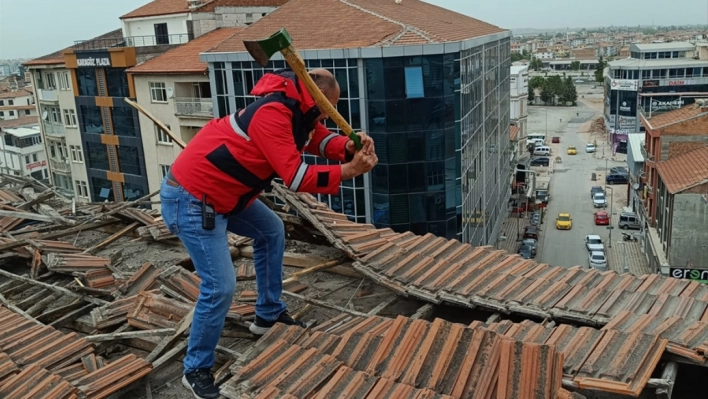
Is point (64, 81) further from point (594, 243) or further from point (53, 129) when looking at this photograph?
point (594, 243)

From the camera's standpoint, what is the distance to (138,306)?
6.21 meters

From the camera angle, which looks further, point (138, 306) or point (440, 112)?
point (440, 112)

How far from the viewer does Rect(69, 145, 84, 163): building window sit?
130 ft

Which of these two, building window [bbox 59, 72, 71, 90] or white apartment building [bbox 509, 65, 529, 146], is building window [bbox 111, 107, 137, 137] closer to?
building window [bbox 59, 72, 71, 90]

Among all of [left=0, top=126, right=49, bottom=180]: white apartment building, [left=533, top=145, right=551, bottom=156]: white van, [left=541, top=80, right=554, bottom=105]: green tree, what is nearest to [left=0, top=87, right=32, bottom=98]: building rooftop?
[left=0, top=126, right=49, bottom=180]: white apartment building

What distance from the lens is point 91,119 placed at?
3791cm

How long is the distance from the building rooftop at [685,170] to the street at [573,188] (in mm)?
7740

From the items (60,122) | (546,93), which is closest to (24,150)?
(60,122)

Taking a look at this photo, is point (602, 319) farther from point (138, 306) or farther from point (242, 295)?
point (138, 306)

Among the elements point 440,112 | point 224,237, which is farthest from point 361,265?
point 440,112

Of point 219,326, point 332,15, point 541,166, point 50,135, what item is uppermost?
point 332,15

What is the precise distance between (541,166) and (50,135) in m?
47.0

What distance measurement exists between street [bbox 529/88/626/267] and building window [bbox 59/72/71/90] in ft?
99.2

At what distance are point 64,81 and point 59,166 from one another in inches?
237
